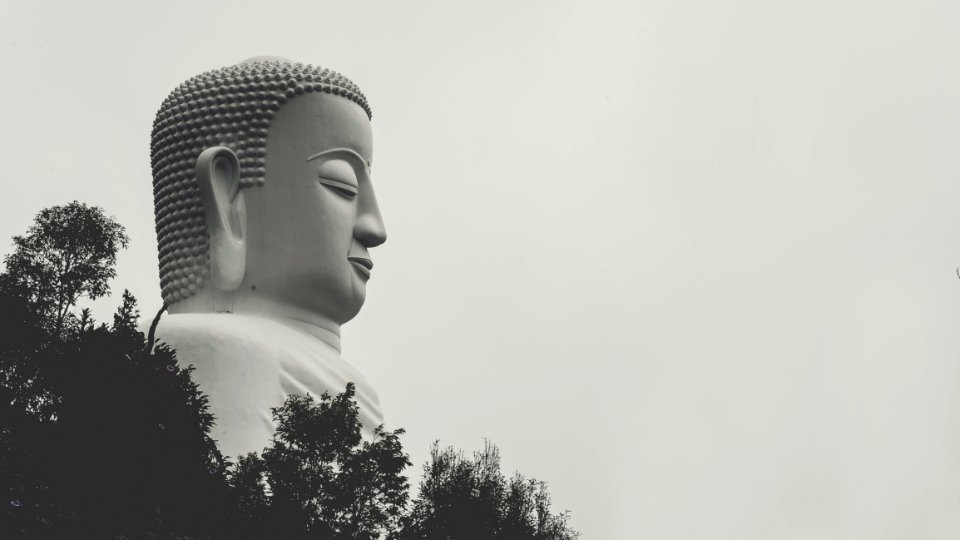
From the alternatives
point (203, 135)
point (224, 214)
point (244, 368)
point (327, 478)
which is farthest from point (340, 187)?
point (327, 478)

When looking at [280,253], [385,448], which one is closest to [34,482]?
→ [385,448]

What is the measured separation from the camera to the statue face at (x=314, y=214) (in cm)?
1221

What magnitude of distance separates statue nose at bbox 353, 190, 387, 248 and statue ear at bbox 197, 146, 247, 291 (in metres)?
0.96

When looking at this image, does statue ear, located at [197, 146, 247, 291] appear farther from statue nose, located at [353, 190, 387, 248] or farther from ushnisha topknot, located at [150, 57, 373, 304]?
statue nose, located at [353, 190, 387, 248]

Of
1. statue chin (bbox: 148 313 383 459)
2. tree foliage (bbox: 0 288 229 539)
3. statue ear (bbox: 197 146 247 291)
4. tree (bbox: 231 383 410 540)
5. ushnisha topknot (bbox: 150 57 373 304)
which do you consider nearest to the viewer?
tree foliage (bbox: 0 288 229 539)

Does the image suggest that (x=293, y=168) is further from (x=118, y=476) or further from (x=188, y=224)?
(x=118, y=476)

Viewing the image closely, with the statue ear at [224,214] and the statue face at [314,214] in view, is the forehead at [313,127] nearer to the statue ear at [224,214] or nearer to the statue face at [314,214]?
the statue face at [314,214]

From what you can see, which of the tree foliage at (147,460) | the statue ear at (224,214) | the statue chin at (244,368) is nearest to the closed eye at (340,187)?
the statue ear at (224,214)

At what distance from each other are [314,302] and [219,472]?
16.1 ft

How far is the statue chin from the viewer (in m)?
10.7

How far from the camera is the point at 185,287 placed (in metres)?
12.3

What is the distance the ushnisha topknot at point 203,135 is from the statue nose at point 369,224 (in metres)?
0.88

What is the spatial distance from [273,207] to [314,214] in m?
0.35

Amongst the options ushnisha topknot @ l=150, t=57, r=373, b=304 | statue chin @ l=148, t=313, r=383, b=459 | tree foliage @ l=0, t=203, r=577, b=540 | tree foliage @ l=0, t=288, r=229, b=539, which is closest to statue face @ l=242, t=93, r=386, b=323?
ushnisha topknot @ l=150, t=57, r=373, b=304
